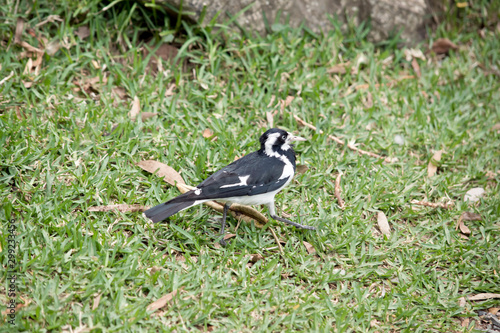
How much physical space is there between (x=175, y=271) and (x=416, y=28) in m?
5.22

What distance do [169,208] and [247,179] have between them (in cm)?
70

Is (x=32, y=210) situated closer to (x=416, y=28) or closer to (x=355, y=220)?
(x=355, y=220)

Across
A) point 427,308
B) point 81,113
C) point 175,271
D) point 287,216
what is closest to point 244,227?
point 287,216

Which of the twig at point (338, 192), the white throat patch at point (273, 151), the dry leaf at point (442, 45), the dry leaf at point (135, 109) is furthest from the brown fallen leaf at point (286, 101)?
the dry leaf at point (442, 45)

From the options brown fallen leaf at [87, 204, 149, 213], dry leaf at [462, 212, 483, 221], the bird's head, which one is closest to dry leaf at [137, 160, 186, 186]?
brown fallen leaf at [87, 204, 149, 213]

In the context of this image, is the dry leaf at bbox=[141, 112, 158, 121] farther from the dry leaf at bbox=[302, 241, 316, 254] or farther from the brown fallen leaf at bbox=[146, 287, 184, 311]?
the brown fallen leaf at bbox=[146, 287, 184, 311]

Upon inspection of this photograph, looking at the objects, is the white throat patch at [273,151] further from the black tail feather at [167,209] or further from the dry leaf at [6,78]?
the dry leaf at [6,78]

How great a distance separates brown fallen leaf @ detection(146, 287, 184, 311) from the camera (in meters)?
3.45

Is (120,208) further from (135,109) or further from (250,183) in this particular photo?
(135,109)

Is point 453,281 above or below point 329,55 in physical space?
below

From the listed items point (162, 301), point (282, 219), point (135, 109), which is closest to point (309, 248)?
point (282, 219)

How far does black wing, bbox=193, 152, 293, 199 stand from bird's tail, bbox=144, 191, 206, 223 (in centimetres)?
9

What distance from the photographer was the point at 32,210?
4.01 meters

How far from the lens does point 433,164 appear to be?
534cm
